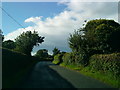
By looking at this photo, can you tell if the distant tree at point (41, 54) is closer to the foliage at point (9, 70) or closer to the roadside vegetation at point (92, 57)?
the roadside vegetation at point (92, 57)

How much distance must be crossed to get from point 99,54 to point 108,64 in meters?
4.70

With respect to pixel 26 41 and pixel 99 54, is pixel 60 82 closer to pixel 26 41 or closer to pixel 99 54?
pixel 99 54

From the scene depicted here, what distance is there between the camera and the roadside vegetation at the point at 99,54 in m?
15.3

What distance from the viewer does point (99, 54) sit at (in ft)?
68.0

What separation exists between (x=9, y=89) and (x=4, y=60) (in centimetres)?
392

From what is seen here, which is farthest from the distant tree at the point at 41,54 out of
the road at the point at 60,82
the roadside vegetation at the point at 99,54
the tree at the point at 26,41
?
the road at the point at 60,82

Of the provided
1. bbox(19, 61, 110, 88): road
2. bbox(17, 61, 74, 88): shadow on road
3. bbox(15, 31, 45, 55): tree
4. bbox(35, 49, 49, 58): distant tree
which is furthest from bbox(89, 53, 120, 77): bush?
bbox(35, 49, 49, 58): distant tree

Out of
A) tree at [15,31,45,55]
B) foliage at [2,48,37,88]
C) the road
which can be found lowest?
the road

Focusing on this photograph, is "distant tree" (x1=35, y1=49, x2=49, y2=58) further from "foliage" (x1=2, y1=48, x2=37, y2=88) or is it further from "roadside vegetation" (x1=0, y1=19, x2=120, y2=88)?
"foliage" (x1=2, y1=48, x2=37, y2=88)

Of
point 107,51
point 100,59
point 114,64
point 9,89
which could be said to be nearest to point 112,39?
point 107,51

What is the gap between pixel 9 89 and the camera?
9617mm

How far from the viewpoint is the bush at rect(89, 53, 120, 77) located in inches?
569

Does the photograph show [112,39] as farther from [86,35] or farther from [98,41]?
[86,35]

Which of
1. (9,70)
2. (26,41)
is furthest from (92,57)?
(26,41)
